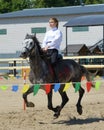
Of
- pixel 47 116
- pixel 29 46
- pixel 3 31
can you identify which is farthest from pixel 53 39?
pixel 3 31

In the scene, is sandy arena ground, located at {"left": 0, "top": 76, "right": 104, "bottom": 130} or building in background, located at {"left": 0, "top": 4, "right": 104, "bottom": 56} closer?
sandy arena ground, located at {"left": 0, "top": 76, "right": 104, "bottom": 130}

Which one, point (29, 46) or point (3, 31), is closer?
point (29, 46)

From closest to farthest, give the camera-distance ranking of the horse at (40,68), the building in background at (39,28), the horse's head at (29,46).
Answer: the horse's head at (29,46) < the horse at (40,68) < the building in background at (39,28)

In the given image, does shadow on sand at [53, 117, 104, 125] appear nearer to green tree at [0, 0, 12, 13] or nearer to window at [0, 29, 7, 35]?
window at [0, 29, 7, 35]

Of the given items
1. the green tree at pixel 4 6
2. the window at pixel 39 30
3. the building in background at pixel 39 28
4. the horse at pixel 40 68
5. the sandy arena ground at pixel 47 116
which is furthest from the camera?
the green tree at pixel 4 6

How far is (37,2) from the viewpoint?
57.3 metres

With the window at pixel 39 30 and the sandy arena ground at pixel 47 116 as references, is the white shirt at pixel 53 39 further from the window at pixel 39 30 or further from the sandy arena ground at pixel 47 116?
the window at pixel 39 30

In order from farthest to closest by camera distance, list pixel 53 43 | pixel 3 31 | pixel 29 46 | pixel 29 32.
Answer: pixel 3 31 < pixel 29 32 < pixel 53 43 < pixel 29 46

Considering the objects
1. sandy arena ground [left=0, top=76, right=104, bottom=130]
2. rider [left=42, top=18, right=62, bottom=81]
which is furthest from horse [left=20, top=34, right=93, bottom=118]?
sandy arena ground [left=0, top=76, right=104, bottom=130]

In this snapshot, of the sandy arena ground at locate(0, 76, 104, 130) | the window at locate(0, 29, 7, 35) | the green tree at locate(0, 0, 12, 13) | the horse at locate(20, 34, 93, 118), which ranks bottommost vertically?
the green tree at locate(0, 0, 12, 13)

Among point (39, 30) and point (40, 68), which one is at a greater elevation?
point (40, 68)

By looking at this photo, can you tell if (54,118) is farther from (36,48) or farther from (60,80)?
(36,48)

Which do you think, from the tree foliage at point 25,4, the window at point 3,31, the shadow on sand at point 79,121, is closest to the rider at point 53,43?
the shadow on sand at point 79,121

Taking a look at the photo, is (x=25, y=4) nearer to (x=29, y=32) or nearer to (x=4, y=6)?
(x=4, y=6)
